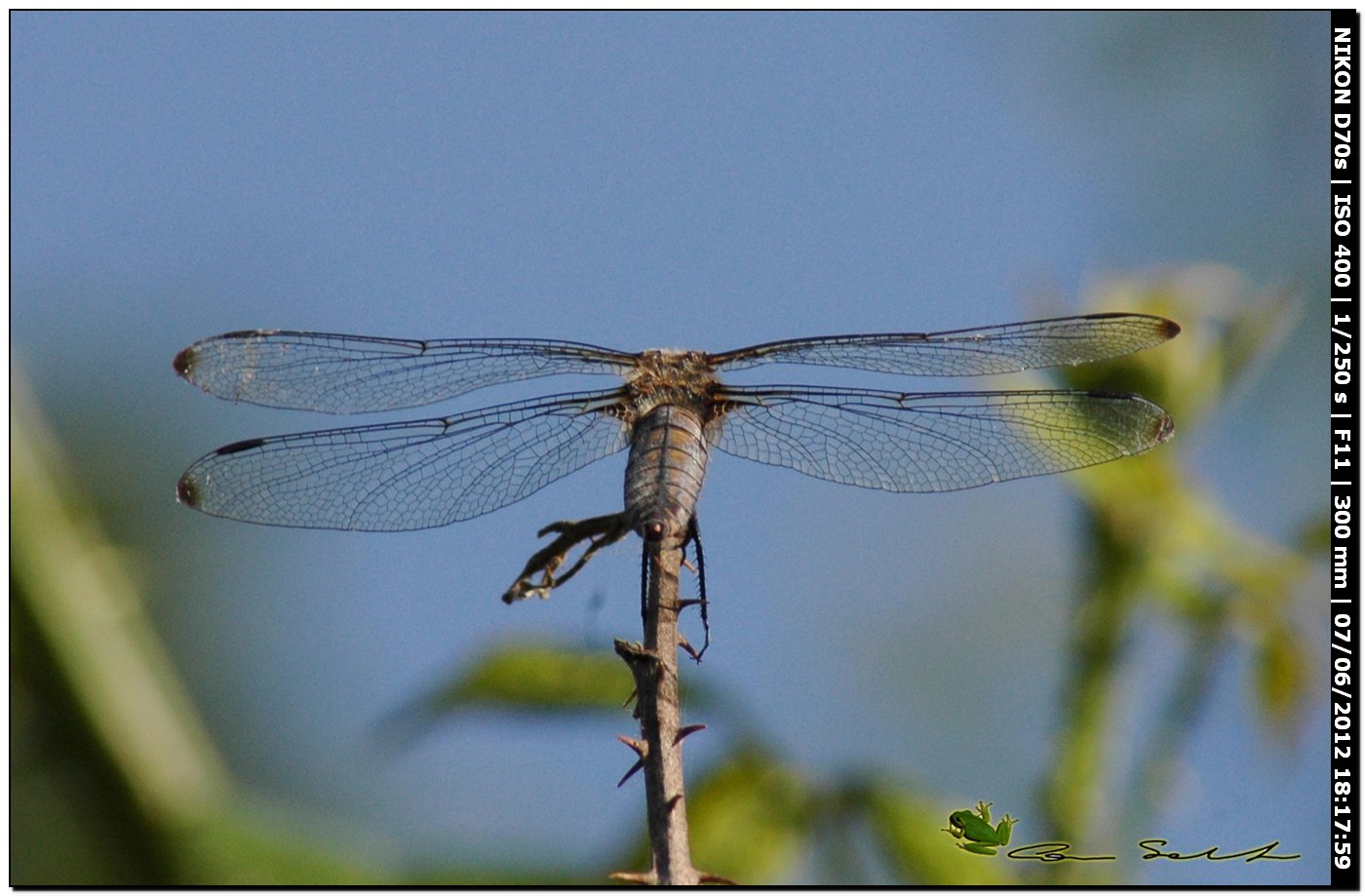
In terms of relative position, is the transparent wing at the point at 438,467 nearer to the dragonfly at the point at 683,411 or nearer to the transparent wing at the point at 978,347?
the dragonfly at the point at 683,411

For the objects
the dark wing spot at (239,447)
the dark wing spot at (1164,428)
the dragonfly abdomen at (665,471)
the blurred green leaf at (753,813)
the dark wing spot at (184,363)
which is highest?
the dark wing spot at (184,363)

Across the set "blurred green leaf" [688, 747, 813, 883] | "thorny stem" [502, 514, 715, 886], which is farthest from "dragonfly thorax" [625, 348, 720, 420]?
"thorny stem" [502, 514, 715, 886]

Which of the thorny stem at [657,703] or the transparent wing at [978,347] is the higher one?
the transparent wing at [978,347]

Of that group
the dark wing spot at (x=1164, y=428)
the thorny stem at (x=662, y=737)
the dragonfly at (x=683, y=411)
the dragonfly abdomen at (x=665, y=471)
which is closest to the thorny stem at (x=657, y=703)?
the thorny stem at (x=662, y=737)

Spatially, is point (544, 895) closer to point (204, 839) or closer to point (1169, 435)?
point (204, 839)

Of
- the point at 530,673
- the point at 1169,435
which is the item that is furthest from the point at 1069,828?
the point at 530,673

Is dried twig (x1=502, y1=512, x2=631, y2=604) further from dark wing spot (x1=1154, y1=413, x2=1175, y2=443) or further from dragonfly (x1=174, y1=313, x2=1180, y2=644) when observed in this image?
dark wing spot (x1=1154, y1=413, x2=1175, y2=443)
